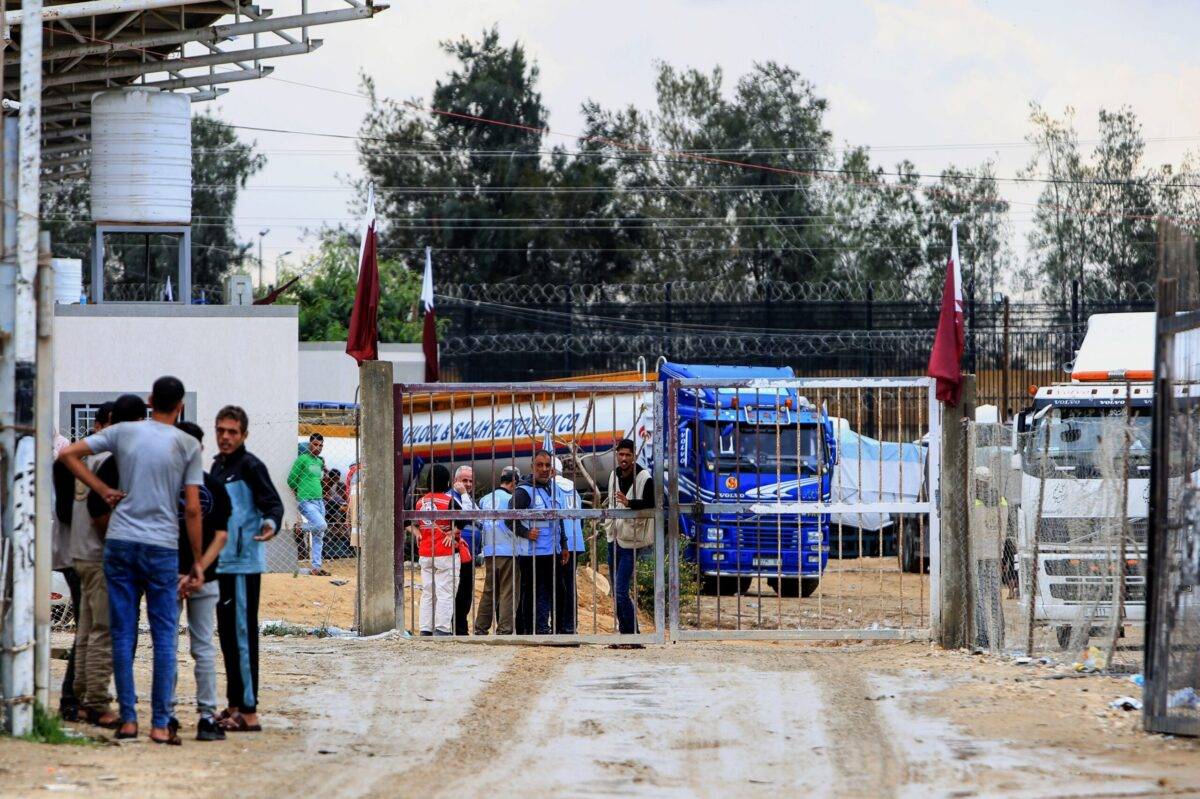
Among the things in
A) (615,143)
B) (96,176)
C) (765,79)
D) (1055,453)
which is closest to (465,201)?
(615,143)

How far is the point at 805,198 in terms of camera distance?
55156 mm

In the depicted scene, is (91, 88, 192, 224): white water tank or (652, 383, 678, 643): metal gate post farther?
(91, 88, 192, 224): white water tank

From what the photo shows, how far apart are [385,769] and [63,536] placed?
2.33 metres

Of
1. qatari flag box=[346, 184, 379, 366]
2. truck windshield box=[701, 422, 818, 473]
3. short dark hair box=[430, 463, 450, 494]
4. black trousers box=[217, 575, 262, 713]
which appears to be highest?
qatari flag box=[346, 184, 379, 366]

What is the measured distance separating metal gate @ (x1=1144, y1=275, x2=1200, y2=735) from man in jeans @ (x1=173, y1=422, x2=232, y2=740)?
4.89 m

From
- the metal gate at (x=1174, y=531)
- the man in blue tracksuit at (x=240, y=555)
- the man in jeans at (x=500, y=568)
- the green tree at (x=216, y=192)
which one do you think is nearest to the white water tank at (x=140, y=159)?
the man in jeans at (x=500, y=568)

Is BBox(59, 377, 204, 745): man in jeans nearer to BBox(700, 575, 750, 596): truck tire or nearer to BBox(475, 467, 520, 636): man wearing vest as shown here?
BBox(475, 467, 520, 636): man wearing vest

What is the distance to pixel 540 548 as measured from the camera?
13391mm

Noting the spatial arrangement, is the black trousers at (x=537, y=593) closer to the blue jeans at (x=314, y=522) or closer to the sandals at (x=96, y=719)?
the sandals at (x=96, y=719)

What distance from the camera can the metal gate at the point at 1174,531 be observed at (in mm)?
8594

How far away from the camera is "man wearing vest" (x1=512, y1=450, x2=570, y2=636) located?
43.5 ft

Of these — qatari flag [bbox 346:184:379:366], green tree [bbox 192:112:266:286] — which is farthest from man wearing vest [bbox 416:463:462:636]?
green tree [bbox 192:112:266:286]

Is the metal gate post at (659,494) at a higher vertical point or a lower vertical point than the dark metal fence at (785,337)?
lower

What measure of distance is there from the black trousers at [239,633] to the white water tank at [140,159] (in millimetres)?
13577
